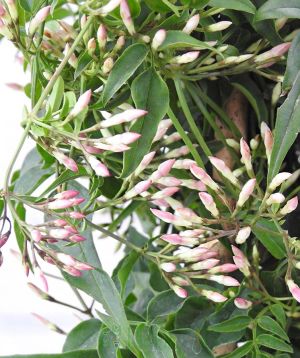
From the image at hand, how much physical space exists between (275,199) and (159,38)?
0.37 ft

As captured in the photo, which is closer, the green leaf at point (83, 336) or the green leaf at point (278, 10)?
the green leaf at point (278, 10)

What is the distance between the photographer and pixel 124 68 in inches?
17.7

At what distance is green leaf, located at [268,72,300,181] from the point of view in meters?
0.46

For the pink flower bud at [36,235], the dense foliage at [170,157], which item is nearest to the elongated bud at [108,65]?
the dense foliage at [170,157]

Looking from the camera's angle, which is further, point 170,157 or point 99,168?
point 170,157

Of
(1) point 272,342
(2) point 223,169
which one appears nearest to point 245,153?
(2) point 223,169

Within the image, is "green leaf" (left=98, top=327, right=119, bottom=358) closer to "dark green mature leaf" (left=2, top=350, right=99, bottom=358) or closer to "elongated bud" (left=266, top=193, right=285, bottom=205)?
"dark green mature leaf" (left=2, top=350, right=99, bottom=358)

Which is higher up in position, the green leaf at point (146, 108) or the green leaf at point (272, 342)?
the green leaf at point (146, 108)

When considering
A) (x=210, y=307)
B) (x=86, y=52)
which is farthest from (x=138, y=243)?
(x=86, y=52)

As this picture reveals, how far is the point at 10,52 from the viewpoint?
4.99 ft

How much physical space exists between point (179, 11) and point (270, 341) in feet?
0.71

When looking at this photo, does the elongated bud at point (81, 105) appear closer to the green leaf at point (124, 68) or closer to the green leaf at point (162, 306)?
the green leaf at point (124, 68)

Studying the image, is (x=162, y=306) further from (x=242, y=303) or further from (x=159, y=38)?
(x=159, y=38)

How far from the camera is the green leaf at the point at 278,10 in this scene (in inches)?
18.5
